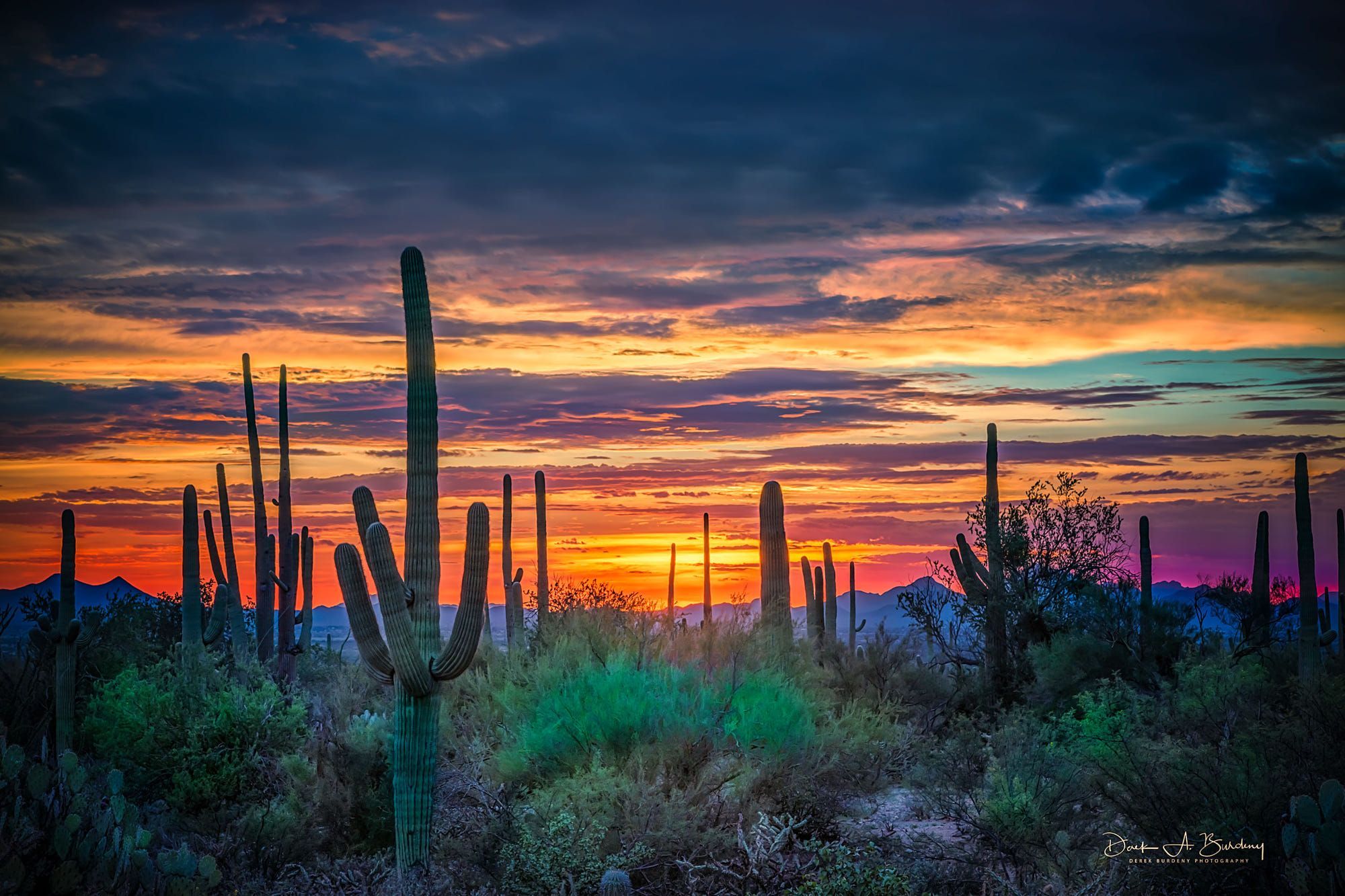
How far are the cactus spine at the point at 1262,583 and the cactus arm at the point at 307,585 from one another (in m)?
21.8

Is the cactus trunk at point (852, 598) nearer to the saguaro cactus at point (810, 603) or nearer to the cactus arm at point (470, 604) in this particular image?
the saguaro cactus at point (810, 603)

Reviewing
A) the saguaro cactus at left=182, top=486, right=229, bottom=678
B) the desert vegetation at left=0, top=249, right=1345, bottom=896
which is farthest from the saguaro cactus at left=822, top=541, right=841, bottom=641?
the saguaro cactus at left=182, top=486, right=229, bottom=678

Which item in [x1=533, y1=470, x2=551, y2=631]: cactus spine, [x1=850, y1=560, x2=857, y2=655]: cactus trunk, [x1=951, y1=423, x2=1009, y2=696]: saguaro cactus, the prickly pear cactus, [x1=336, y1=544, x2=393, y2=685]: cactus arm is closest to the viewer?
the prickly pear cactus

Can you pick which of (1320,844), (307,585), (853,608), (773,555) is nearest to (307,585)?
(307,585)

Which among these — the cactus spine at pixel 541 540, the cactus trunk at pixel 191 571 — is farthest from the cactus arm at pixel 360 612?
the cactus spine at pixel 541 540

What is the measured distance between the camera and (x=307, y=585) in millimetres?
30641

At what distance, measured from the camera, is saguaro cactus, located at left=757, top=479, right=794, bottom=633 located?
18.4 metres

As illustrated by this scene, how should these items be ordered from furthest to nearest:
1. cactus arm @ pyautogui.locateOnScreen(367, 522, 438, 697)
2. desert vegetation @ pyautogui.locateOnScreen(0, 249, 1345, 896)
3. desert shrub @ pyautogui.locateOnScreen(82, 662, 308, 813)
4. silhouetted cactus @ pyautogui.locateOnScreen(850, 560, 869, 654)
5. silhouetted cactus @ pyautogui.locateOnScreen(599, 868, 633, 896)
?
silhouetted cactus @ pyautogui.locateOnScreen(850, 560, 869, 654), desert shrub @ pyautogui.locateOnScreen(82, 662, 308, 813), cactus arm @ pyautogui.locateOnScreen(367, 522, 438, 697), desert vegetation @ pyautogui.locateOnScreen(0, 249, 1345, 896), silhouetted cactus @ pyautogui.locateOnScreen(599, 868, 633, 896)

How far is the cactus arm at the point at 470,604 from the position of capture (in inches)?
450

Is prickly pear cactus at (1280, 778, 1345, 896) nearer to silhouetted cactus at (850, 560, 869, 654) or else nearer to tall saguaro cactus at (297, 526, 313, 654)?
tall saguaro cactus at (297, 526, 313, 654)

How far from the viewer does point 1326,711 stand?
10883mm

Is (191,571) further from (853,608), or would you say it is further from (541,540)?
(853,608)

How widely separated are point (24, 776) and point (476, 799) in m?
4.45

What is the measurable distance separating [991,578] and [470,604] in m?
13.6
